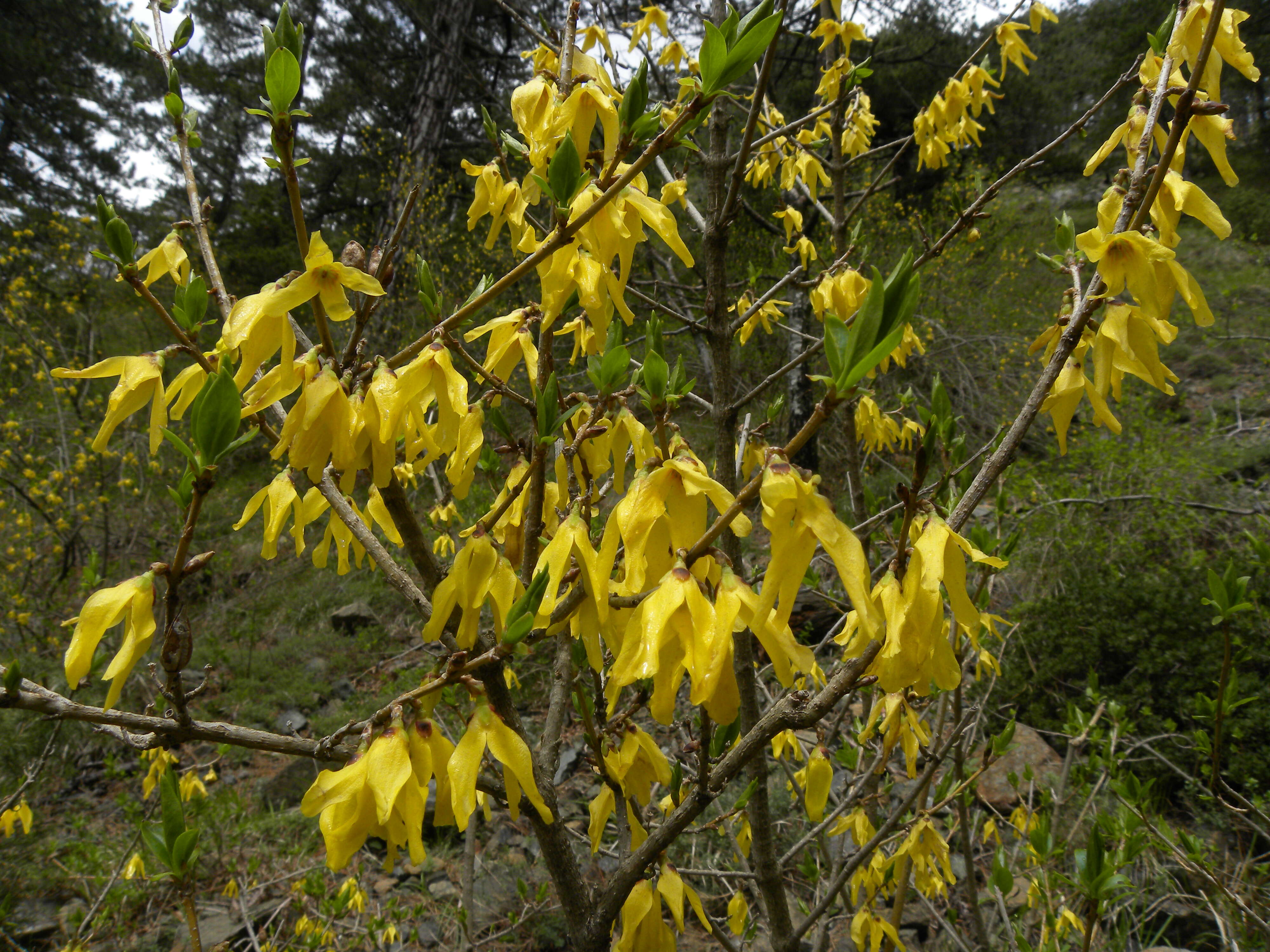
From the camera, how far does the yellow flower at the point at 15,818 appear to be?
2656 mm

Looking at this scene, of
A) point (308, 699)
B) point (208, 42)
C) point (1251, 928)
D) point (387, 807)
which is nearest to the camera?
point (387, 807)

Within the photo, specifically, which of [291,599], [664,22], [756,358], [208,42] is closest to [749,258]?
[756,358]

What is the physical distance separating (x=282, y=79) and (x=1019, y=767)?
4508 millimetres

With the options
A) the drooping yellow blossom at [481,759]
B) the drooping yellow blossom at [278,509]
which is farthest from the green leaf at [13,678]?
the drooping yellow blossom at [481,759]

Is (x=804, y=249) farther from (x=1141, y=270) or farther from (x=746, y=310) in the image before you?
(x=1141, y=270)

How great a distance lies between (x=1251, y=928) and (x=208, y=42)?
55.7 ft

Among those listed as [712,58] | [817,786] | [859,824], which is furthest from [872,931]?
[712,58]

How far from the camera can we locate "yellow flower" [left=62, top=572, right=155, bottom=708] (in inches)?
29.4

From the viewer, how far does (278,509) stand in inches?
41.1

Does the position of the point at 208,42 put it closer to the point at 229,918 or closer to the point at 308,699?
the point at 308,699

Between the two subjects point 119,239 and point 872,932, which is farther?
point 872,932

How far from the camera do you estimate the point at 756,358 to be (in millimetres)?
7598

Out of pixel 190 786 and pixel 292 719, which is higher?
pixel 190 786

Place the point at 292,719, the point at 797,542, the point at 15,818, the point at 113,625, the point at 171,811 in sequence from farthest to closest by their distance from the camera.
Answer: the point at 292,719 → the point at 15,818 → the point at 171,811 → the point at 113,625 → the point at 797,542
